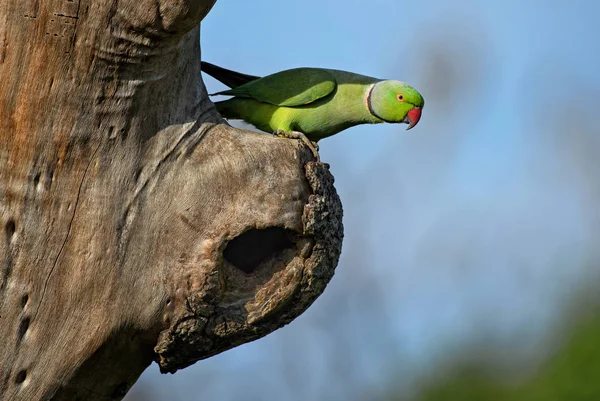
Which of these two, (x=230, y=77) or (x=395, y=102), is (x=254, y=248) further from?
(x=395, y=102)

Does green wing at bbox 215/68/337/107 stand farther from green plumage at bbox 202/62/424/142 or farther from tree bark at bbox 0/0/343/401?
tree bark at bbox 0/0/343/401

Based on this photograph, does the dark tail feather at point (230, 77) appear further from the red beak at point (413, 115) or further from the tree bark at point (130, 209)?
the tree bark at point (130, 209)

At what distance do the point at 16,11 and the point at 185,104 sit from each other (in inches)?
30.0

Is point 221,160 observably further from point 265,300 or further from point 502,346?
point 502,346

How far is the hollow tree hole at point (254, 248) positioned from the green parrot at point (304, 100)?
1091mm

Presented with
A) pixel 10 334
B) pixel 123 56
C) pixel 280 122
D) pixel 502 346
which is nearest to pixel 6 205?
pixel 10 334

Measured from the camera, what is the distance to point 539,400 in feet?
26.1

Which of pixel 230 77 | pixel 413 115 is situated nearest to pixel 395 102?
pixel 413 115

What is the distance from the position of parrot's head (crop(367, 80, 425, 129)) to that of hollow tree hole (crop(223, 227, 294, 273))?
5.82 feet

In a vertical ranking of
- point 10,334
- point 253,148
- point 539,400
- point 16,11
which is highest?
point 16,11

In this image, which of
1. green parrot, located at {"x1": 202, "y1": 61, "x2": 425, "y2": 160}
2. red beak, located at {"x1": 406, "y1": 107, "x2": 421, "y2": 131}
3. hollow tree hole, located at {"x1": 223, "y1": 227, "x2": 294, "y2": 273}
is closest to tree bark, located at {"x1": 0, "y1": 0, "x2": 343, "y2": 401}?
hollow tree hole, located at {"x1": 223, "y1": 227, "x2": 294, "y2": 273}

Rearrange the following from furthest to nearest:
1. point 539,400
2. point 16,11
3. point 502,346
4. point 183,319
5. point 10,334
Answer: point 502,346
point 539,400
point 183,319
point 10,334
point 16,11

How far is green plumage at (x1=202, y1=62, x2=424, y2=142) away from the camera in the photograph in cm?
460

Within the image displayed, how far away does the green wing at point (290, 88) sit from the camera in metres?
4.56
